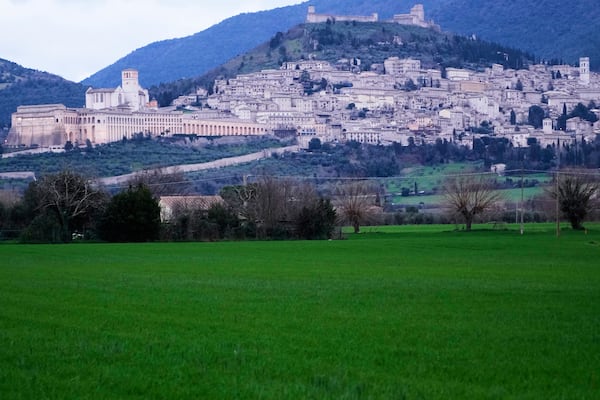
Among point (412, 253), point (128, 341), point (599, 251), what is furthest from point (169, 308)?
point (599, 251)

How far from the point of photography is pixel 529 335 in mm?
14281

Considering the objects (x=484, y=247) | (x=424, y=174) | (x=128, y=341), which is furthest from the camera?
(x=424, y=174)

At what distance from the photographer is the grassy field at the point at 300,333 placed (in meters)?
11.3

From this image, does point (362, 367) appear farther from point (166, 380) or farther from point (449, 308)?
point (449, 308)

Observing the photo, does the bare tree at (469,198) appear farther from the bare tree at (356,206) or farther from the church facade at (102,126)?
the church facade at (102,126)

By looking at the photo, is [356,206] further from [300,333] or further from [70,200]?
[300,333]

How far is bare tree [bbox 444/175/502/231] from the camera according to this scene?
66.2m

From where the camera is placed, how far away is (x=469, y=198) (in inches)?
2670

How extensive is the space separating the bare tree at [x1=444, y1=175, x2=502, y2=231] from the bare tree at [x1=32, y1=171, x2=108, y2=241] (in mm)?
20247

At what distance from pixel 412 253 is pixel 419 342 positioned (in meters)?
22.8

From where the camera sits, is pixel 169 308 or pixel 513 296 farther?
pixel 513 296

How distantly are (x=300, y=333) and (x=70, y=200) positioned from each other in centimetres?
3972

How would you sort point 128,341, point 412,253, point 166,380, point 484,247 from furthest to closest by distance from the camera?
1. point 484,247
2. point 412,253
3. point 128,341
4. point 166,380

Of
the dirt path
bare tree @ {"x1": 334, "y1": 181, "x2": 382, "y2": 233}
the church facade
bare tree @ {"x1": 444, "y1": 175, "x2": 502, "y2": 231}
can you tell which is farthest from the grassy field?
the church facade
